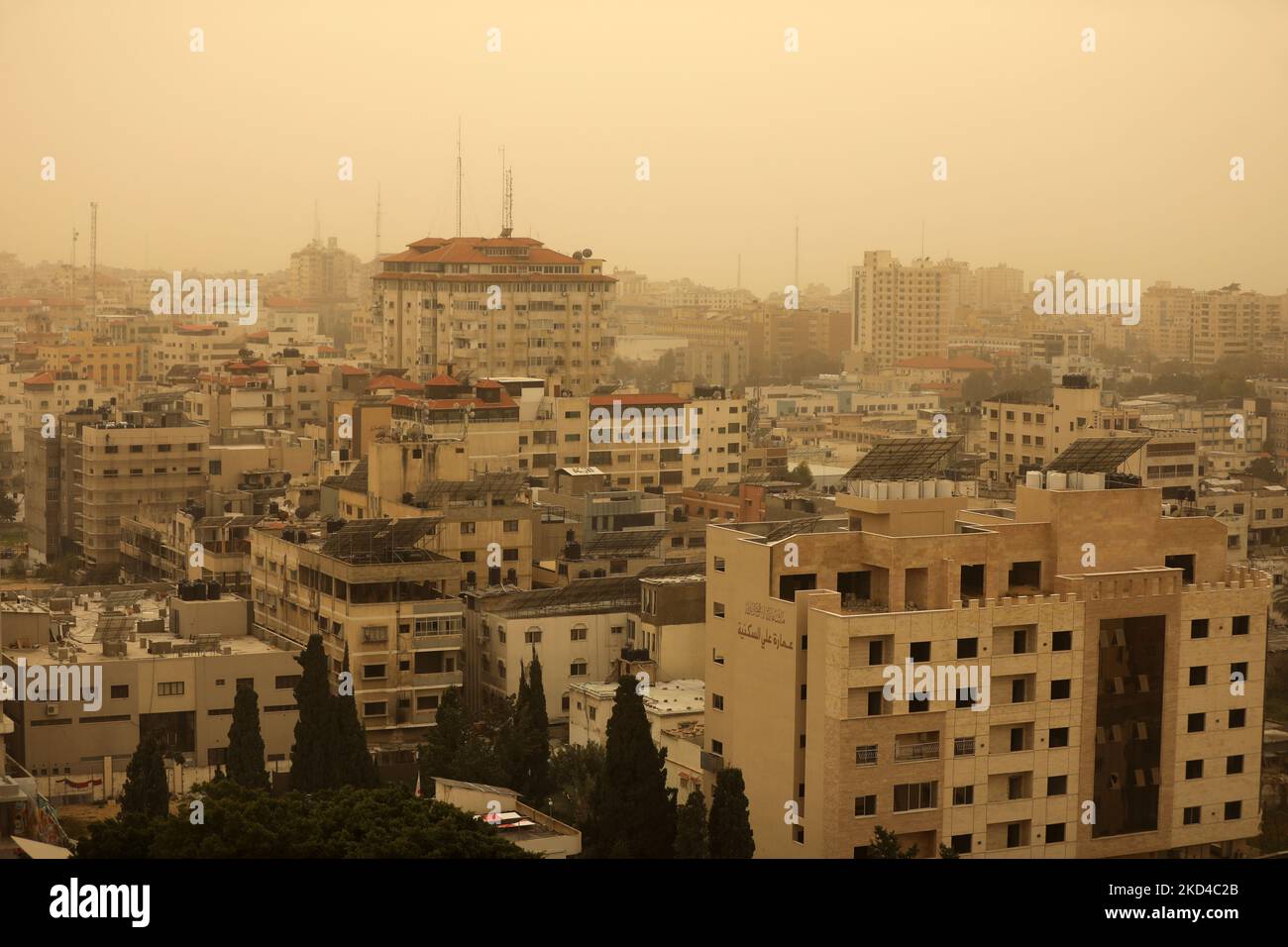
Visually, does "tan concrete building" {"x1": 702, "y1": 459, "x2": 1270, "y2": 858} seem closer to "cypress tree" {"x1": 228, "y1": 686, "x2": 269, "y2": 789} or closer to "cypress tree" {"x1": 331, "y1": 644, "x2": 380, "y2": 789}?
"cypress tree" {"x1": 331, "y1": 644, "x2": 380, "y2": 789}

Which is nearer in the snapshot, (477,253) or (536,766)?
(536,766)

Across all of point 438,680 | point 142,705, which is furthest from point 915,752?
point 142,705

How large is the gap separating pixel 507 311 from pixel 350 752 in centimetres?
1152

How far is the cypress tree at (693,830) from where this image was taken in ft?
17.3

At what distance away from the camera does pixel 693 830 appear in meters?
5.27

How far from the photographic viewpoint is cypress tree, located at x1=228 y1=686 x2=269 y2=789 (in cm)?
631

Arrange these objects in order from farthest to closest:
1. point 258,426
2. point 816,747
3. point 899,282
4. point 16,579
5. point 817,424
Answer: point 899,282, point 817,424, point 258,426, point 16,579, point 816,747

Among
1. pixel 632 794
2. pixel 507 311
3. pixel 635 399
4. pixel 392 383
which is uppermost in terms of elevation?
pixel 507 311

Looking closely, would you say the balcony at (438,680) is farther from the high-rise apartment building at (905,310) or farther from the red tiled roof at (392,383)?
the high-rise apartment building at (905,310)

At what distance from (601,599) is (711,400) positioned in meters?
6.73

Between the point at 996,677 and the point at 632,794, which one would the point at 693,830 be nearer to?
the point at 632,794

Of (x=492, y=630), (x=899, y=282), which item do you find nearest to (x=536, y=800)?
(x=492, y=630)
